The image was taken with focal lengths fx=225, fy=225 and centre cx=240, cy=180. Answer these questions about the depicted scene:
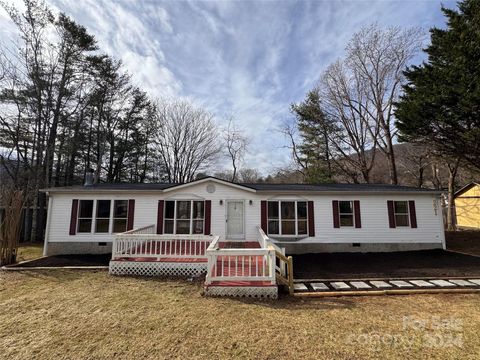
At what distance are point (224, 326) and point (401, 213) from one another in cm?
1084

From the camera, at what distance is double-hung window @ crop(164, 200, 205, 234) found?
10805 millimetres

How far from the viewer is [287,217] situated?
36.3 feet

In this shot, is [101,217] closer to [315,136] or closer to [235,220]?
[235,220]

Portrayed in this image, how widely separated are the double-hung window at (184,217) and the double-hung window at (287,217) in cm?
338

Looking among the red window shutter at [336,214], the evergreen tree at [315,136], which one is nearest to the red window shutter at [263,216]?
the red window shutter at [336,214]

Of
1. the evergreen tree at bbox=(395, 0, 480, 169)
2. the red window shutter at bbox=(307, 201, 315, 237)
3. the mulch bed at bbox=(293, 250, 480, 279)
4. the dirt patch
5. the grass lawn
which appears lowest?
the grass lawn

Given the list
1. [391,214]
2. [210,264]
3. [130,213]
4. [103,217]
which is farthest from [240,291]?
[391,214]

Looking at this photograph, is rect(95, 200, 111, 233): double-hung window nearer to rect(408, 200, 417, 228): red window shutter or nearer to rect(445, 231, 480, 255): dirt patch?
rect(408, 200, 417, 228): red window shutter

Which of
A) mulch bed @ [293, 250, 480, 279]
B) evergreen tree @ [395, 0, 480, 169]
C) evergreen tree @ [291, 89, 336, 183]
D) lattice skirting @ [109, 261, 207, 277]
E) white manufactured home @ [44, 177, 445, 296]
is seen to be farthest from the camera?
evergreen tree @ [291, 89, 336, 183]

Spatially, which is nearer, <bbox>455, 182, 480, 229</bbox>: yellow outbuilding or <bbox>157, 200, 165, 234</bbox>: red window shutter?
<bbox>157, 200, 165, 234</bbox>: red window shutter

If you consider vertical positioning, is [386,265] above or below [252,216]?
below

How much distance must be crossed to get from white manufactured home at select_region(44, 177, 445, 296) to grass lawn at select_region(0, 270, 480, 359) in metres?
4.71

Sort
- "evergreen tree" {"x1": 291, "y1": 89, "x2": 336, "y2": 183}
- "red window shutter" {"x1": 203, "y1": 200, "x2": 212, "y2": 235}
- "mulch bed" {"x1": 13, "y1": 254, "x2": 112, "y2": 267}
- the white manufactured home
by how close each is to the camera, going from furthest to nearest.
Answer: "evergreen tree" {"x1": 291, "y1": 89, "x2": 336, "y2": 183}
"red window shutter" {"x1": 203, "y1": 200, "x2": 212, "y2": 235}
the white manufactured home
"mulch bed" {"x1": 13, "y1": 254, "x2": 112, "y2": 267}

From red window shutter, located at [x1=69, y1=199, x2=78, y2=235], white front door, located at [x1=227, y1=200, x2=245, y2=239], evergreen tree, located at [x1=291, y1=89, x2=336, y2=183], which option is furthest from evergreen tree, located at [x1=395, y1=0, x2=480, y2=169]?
red window shutter, located at [x1=69, y1=199, x2=78, y2=235]
